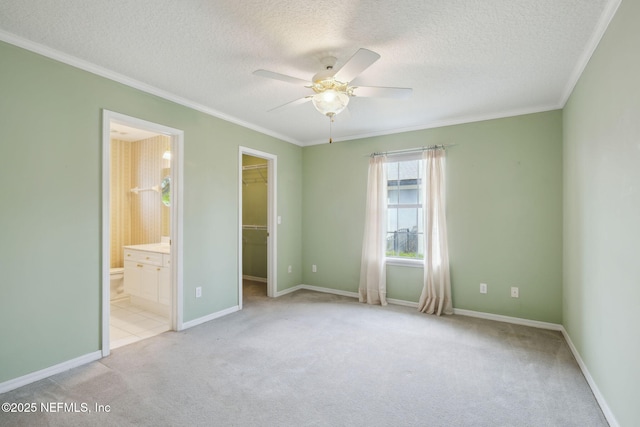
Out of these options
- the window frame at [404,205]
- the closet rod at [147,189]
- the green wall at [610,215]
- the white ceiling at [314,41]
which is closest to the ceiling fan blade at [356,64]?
the white ceiling at [314,41]

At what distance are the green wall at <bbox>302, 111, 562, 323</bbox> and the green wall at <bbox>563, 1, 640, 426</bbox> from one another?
0.70m

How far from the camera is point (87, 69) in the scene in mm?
2617

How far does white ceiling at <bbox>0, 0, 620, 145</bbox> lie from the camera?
1.87 m

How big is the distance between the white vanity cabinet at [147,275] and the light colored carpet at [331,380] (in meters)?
0.79

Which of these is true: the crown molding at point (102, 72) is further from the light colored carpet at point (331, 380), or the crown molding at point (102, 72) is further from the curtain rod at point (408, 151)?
the light colored carpet at point (331, 380)

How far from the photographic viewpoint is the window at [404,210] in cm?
439

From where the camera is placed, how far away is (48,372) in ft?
7.84

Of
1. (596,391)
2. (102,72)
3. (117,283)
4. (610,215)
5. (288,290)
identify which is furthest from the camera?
(288,290)

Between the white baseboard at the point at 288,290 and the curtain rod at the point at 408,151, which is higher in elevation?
the curtain rod at the point at 408,151

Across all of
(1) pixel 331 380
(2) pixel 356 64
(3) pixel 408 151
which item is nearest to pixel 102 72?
(2) pixel 356 64

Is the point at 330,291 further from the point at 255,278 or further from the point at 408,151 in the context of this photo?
the point at 408,151

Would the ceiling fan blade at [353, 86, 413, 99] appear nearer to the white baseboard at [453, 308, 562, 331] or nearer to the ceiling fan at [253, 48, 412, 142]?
the ceiling fan at [253, 48, 412, 142]

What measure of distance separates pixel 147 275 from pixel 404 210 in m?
3.59

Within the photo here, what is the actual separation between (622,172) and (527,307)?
236 cm
